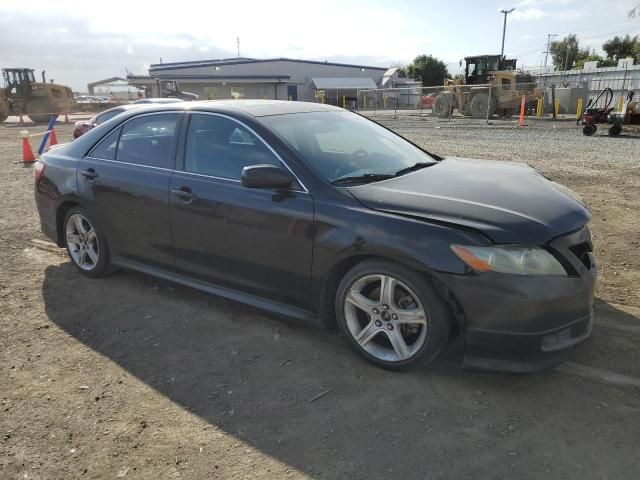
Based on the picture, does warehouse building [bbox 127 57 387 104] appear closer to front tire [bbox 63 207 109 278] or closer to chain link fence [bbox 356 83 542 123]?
chain link fence [bbox 356 83 542 123]

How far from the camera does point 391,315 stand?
3068mm

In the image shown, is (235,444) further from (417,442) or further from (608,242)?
(608,242)

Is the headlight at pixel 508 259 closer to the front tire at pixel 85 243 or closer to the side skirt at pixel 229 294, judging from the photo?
the side skirt at pixel 229 294

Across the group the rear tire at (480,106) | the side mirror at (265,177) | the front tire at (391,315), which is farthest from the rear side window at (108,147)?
the rear tire at (480,106)

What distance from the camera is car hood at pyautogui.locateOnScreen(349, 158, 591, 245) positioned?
281 centimetres

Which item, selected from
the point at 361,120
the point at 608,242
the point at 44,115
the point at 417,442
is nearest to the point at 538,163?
the point at 608,242

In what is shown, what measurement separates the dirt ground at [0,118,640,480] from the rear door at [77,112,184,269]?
481 mm

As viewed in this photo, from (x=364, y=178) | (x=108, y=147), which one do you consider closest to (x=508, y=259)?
(x=364, y=178)

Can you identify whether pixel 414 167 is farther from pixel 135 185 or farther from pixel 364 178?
pixel 135 185

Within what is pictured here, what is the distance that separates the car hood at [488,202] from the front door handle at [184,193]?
129 cm

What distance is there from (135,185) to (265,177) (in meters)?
1.44

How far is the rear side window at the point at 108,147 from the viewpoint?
4.46 meters

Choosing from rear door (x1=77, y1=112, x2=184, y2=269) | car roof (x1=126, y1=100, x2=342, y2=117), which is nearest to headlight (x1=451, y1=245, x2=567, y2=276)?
car roof (x1=126, y1=100, x2=342, y2=117)

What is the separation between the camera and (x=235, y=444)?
2.60 m
